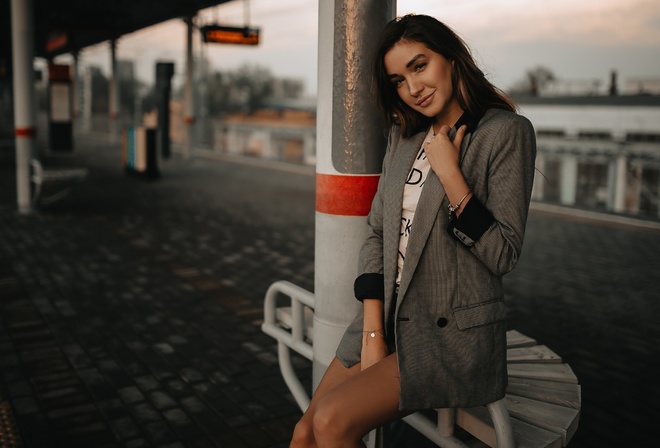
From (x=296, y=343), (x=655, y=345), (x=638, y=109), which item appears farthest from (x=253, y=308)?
(x=638, y=109)

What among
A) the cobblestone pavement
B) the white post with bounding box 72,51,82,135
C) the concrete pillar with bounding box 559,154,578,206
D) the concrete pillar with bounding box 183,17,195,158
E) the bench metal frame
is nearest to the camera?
the bench metal frame

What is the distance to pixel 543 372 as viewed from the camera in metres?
2.53

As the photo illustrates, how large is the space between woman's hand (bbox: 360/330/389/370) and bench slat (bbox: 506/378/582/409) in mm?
551

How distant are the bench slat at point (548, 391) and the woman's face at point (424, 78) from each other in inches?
39.0

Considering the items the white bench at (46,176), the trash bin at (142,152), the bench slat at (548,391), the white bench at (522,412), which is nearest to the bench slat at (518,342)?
the white bench at (522,412)

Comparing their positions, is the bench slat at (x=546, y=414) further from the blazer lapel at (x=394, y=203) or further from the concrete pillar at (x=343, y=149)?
the concrete pillar at (x=343, y=149)

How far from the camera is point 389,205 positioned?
7.00 feet

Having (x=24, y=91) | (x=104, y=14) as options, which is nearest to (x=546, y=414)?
(x=24, y=91)

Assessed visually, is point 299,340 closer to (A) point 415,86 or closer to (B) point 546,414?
(B) point 546,414

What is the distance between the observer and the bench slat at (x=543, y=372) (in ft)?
8.14

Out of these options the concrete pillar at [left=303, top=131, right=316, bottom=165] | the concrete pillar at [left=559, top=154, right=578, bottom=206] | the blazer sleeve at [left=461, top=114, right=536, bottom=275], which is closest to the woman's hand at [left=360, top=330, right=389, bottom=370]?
the blazer sleeve at [left=461, top=114, right=536, bottom=275]

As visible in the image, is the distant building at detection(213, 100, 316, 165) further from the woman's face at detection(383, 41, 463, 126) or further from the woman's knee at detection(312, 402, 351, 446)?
the woman's knee at detection(312, 402, 351, 446)

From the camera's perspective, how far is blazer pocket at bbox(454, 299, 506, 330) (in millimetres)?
1943

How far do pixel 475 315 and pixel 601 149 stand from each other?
93.6 ft
